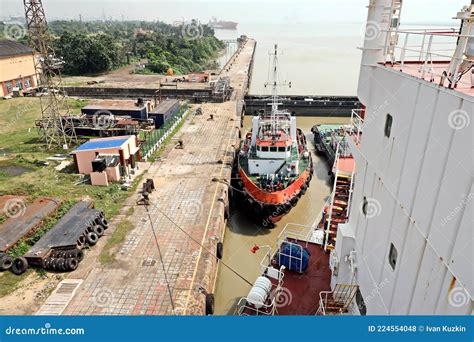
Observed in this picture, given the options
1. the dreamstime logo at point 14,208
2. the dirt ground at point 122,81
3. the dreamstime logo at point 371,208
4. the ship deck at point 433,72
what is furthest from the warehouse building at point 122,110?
the ship deck at point 433,72

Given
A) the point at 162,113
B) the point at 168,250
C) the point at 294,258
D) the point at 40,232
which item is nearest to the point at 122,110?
the point at 162,113

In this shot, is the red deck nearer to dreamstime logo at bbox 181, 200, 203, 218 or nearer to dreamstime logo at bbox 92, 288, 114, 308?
dreamstime logo at bbox 92, 288, 114, 308

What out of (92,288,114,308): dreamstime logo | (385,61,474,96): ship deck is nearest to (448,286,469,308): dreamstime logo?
(385,61,474,96): ship deck

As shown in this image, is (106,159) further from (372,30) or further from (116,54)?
(116,54)

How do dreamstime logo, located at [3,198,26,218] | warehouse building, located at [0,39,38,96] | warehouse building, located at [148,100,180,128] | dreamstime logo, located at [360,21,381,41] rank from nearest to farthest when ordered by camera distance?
dreamstime logo, located at [360,21,381,41] → dreamstime logo, located at [3,198,26,218] → warehouse building, located at [148,100,180,128] → warehouse building, located at [0,39,38,96]

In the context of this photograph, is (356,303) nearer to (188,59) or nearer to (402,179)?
(402,179)
